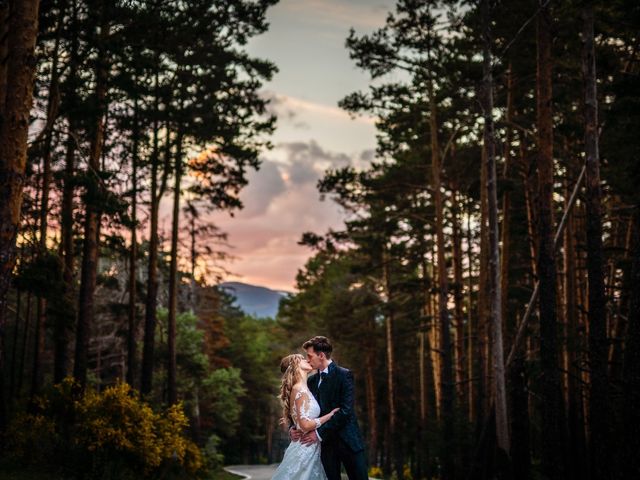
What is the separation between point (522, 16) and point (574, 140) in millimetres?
6754

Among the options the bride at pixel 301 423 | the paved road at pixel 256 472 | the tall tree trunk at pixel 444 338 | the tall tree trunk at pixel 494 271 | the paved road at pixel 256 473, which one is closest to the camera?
the bride at pixel 301 423

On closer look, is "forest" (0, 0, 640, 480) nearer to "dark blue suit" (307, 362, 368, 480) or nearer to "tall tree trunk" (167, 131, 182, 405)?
"tall tree trunk" (167, 131, 182, 405)

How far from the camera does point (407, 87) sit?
69.5ft

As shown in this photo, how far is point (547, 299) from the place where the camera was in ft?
47.2

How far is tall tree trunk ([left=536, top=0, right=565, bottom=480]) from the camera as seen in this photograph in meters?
14.0

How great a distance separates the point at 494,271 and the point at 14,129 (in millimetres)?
11355

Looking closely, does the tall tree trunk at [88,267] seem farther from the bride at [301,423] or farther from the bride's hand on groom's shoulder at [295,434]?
the bride's hand on groom's shoulder at [295,434]

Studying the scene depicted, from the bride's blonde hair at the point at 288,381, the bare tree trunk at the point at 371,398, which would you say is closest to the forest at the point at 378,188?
the bride's blonde hair at the point at 288,381

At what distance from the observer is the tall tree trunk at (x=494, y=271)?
15477 mm

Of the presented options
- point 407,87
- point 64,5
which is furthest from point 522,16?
point 64,5

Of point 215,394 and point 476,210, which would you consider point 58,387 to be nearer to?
point 476,210

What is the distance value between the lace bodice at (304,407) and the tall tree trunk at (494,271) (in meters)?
8.87

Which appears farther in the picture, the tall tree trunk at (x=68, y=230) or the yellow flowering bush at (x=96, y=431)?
the tall tree trunk at (x=68, y=230)

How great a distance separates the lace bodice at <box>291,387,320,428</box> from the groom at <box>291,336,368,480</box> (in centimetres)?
13
